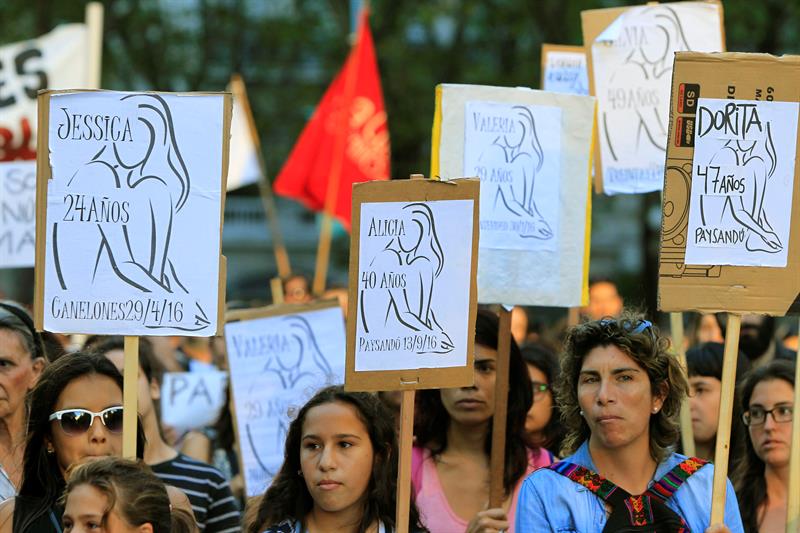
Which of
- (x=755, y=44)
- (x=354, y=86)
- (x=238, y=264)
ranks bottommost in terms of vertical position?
(x=238, y=264)

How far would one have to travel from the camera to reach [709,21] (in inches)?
255

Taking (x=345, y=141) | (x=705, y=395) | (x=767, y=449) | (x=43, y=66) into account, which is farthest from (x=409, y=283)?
(x=345, y=141)

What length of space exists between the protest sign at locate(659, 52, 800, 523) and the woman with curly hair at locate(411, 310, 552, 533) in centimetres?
109

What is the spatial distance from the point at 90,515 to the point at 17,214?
4.04 metres

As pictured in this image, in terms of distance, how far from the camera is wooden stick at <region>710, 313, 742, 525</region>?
414 centimetres

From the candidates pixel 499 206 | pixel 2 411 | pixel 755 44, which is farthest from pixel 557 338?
pixel 755 44

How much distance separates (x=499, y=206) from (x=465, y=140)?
272 millimetres

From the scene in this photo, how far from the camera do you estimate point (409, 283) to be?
451 cm

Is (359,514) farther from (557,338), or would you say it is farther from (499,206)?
(557,338)

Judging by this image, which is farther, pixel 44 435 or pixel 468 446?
pixel 468 446

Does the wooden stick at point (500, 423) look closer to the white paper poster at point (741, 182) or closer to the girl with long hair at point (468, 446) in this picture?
the girl with long hair at point (468, 446)

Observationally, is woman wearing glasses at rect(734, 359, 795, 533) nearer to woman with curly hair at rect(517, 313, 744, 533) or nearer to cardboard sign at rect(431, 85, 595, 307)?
cardboard sign at rect(431, 85, 595, 307)

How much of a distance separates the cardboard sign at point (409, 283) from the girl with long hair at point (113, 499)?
704 mm

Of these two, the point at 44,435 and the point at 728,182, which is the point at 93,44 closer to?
the point at 44,435
